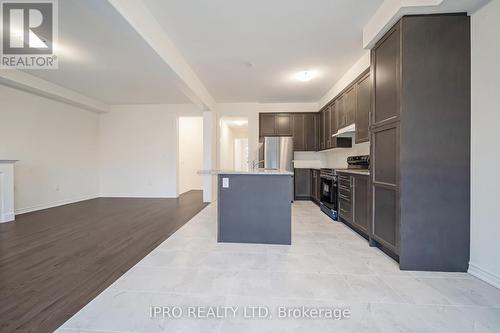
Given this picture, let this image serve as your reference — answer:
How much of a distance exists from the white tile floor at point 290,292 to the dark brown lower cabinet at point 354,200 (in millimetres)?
454

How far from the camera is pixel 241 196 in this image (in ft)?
9.71

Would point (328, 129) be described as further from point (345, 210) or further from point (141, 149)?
point (141, 149)

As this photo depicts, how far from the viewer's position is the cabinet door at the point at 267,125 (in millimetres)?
6168

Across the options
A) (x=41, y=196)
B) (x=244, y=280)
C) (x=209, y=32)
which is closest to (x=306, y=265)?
(x=244, y=280)

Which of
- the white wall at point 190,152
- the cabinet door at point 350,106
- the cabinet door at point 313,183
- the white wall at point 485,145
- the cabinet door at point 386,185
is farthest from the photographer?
the white wall at point 190,152

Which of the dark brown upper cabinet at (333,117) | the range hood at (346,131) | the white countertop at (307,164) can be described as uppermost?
the dark brown upper cabinet at (333,117)

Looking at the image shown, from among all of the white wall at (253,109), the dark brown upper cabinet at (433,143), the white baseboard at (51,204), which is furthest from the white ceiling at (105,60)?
the dark brown upper cabinet at (433,143)

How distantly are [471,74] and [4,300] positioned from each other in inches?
173

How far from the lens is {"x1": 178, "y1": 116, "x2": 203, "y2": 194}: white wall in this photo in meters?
7.73

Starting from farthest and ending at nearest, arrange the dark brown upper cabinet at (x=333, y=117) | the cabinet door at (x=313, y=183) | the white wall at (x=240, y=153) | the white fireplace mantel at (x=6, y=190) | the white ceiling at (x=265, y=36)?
1. the white wall at (x=240, y=153)
2. the cabinet door at (x=313, y=183)
3. the dark brown upper cabinet at (x=333, y=117)
4. the white fireplace mantel at (x=6, y=190)
5. the white ceiling at (x=265, y=36)

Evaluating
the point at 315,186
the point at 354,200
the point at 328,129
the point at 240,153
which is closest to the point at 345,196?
the point at 354,200

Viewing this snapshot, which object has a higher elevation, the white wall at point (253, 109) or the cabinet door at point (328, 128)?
the white wall at point (253, 109)

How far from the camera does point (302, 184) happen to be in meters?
5.97

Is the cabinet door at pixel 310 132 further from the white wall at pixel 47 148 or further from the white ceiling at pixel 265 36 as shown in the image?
the white wall at pixel 47 148
